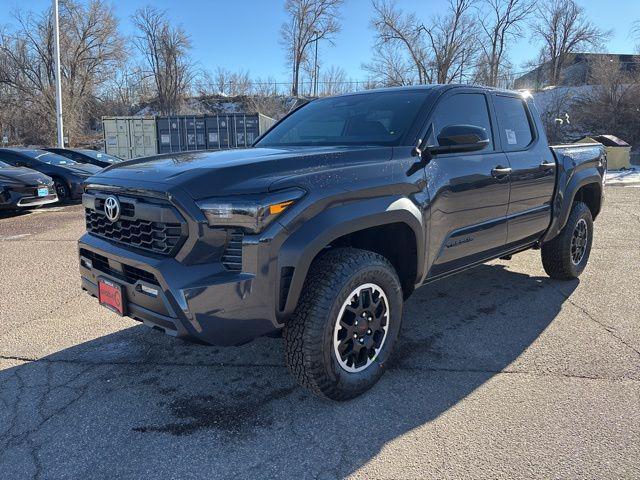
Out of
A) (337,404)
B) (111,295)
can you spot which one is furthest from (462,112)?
(111,295)

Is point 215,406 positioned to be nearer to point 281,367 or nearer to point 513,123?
point 281,367

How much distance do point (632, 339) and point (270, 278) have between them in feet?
10.1

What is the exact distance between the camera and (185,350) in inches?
142

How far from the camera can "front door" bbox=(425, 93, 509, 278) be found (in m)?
3.22

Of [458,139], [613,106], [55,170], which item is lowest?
[55,170]

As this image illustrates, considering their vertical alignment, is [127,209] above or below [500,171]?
below

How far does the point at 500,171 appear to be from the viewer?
372 cm

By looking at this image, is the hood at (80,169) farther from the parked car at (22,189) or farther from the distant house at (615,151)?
the distant house at (615,151)

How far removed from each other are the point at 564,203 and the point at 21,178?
9857mm

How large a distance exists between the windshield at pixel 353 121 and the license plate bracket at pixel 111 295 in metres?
1.64

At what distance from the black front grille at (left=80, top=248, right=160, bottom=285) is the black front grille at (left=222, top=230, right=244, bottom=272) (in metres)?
0.37

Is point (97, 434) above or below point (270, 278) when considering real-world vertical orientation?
below

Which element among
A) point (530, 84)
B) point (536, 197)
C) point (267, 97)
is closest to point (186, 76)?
point (267, 97)

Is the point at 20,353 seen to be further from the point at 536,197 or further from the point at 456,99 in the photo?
the point at 536,197
